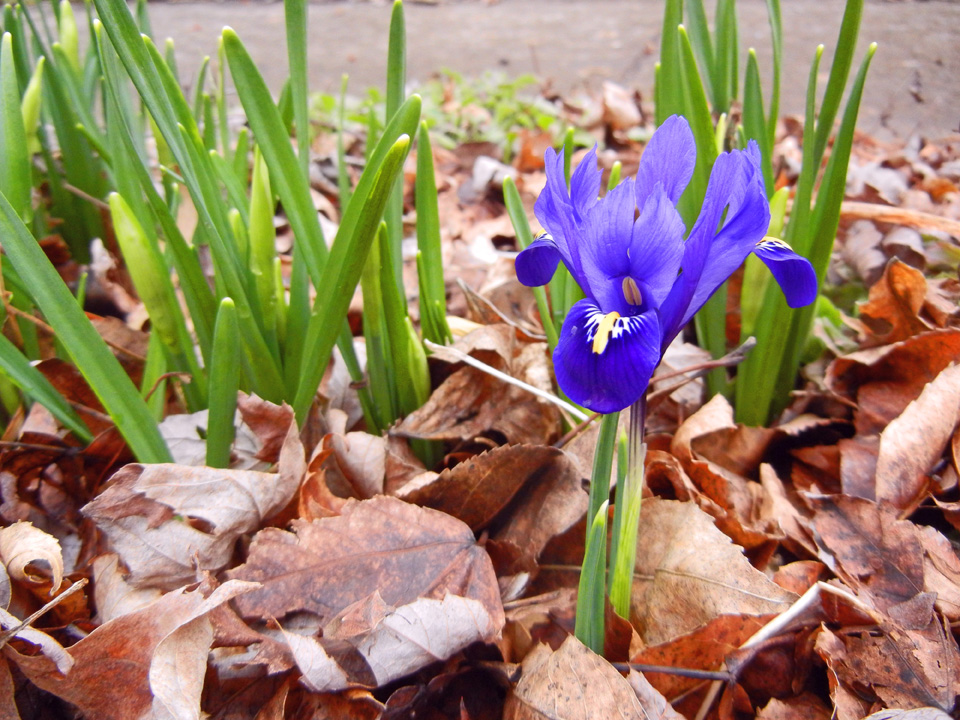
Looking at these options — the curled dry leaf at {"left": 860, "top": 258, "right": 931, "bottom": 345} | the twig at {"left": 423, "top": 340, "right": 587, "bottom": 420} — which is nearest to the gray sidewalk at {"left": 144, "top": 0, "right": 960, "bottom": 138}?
the curled dry leaf at {"left": 860, "top": 258, "right": 931, "bottom": 345}

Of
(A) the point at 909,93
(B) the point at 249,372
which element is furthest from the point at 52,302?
(A) the point at 909,93

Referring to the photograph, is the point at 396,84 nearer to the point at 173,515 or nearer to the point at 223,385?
the point at 223,385

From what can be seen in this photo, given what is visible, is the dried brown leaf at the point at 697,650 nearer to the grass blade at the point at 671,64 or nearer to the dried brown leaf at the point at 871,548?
the dried brown leaf at the point at 871,548

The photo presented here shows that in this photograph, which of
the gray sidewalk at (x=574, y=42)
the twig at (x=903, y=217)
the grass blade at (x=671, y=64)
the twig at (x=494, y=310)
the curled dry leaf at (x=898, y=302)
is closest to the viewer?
the grass blade at (x=671, y=64)

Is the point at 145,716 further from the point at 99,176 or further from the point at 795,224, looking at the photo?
the point at 99,176

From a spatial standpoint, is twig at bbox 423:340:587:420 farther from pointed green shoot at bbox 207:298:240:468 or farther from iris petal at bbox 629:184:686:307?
iris petal at bbox 629:184:686:307

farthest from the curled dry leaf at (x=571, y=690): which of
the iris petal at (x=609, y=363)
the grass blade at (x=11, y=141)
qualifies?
the grass blade at (x=11, y=141)
